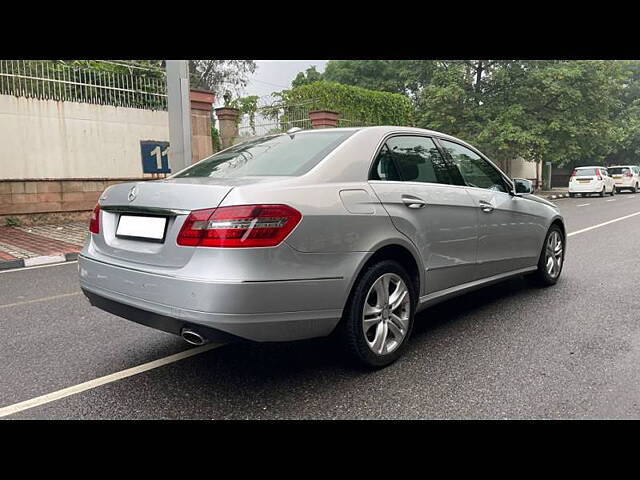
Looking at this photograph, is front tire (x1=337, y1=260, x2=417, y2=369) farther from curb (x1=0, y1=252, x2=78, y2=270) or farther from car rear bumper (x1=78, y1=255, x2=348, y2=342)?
curb (x1=0, y1=252, x2=78, y2=270)

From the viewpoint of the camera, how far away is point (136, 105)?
13.1m

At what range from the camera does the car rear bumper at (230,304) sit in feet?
8.77

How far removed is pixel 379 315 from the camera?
11.0ft

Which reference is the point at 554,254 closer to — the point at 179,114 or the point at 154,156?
the point at 179,114

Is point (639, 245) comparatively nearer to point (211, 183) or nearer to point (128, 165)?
point (211, 183)

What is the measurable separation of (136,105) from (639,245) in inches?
444

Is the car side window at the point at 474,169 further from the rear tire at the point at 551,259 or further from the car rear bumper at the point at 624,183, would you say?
the car rear bumper at the point at 624,183

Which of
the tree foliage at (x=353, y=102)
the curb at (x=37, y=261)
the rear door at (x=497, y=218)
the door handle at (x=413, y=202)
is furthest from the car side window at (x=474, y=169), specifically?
the tree foliage at (x=353, y=102)

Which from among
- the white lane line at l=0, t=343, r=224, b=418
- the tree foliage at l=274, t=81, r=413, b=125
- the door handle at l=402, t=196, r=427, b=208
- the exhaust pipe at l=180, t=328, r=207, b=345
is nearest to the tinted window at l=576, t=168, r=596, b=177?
the tree foliage at l=274, t=81, r=413, b=125

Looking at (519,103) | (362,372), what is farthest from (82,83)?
(519,103)

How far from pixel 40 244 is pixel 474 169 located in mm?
7694

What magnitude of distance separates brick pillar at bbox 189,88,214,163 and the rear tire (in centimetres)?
1015
